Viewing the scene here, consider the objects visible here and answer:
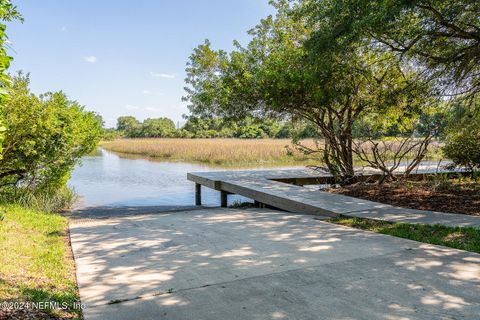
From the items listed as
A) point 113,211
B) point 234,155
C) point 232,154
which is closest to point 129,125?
point 232,154

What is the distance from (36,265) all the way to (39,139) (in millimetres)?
5316

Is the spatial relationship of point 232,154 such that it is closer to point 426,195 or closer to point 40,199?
point 40,199

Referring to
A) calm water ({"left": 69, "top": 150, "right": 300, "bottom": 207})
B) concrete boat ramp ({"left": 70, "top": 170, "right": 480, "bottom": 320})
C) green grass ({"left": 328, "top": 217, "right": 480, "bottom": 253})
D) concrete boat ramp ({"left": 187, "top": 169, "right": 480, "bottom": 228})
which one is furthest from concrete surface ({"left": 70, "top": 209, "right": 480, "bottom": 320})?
calm water ({"left": 69, "top": 150, "right": 300, "bottom": 207})

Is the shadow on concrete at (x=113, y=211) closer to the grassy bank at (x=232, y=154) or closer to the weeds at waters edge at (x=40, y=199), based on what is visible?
the weeds at waters edge at (x=40, y=199)

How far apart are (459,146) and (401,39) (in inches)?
208

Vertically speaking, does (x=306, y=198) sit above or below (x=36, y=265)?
above

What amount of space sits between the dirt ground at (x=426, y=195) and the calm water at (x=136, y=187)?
4.41 meters

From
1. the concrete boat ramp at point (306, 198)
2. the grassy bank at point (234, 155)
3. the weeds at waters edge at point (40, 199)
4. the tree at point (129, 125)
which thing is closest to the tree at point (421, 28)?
the concrete boat ramp at point (306, 198)

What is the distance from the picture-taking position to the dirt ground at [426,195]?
688 centimetres

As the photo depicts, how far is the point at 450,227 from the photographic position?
526cm

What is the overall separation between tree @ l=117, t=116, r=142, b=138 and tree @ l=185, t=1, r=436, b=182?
60.4 meters

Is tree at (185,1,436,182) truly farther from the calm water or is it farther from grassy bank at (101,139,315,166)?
grassy bank at (101,139,315,166)

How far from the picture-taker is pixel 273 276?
358 cm

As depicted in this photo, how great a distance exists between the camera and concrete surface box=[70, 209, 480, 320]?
2.88 meters
